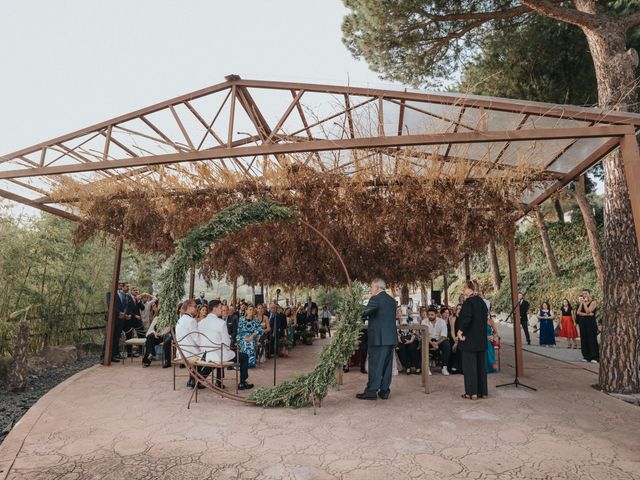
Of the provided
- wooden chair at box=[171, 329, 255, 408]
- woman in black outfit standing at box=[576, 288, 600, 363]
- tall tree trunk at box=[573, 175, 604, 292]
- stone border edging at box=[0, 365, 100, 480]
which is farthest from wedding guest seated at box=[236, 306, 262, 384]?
tall tree trunk at box=[573, 175, 604, 292]

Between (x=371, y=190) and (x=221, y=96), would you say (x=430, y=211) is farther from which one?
(x=221, y=96)

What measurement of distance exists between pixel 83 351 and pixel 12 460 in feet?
25.0

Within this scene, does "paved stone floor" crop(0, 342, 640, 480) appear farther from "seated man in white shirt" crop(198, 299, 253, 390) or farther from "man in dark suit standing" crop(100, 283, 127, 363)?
"man in dark suit standing" crop(100, 283, 127, 363)

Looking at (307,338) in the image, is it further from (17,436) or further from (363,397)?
(17,436)

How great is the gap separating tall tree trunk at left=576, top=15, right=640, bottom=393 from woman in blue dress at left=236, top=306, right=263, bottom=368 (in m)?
5.43

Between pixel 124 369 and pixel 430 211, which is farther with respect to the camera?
pixel 124 369

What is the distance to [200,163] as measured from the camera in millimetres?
6137

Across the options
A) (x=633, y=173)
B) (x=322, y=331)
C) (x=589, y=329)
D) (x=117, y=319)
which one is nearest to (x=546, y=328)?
(x=589, y=329)

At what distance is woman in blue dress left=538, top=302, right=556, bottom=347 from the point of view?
36.4 ft

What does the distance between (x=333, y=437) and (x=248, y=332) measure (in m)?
3.46

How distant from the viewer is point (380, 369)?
17.4ft

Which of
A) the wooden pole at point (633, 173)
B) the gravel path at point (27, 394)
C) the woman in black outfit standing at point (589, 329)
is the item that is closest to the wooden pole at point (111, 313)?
the gravel path at point (27, 394)

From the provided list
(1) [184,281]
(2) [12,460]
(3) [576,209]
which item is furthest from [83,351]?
(3) [576,209]

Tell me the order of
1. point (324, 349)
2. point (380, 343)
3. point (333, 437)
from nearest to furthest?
1. point (333, 437)
2. point (324, 349)
3. point (380, 343)
